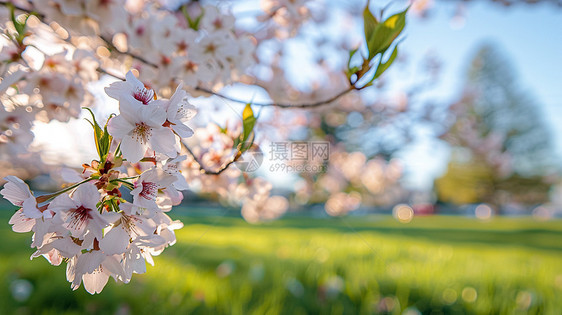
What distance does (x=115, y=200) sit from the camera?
0.51 m

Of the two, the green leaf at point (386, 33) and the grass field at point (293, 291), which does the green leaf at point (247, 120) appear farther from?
the grass field at point (293, 291)

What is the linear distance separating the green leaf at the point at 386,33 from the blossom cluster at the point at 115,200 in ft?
1.28

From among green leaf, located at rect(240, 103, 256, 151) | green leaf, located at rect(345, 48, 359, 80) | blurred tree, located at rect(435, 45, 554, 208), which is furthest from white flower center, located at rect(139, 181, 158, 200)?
blurred tree, located at rect(435, 45, 554, 208)

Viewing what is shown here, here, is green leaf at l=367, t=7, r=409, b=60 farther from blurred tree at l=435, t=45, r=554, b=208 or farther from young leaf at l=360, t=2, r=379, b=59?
blurred tree at l=435, t=45, r=554, b=208

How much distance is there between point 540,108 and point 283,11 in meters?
26.4

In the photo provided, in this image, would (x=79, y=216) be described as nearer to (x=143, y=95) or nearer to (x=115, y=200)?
(x=115, y=200)

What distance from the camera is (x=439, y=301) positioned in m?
1.91

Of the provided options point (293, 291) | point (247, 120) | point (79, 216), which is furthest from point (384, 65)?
point (293, 291)

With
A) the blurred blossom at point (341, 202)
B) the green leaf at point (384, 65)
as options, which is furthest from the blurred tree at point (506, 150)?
the green leaf at point (384, 65)

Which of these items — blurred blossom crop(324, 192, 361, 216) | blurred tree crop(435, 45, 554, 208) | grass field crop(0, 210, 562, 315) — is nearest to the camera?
grass field crop(0, 210, 562, 315)

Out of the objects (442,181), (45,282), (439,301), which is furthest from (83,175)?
(442,181)

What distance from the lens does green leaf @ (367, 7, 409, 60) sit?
0.66 m

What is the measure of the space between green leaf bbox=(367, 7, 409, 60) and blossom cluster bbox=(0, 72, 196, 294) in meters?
0.39

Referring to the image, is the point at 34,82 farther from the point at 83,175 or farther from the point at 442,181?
the point at 442,181
